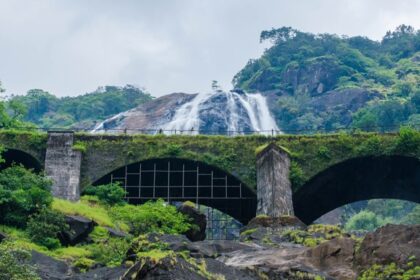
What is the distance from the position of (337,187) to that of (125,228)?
14122mm

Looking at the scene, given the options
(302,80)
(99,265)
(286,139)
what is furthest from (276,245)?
(302,80)

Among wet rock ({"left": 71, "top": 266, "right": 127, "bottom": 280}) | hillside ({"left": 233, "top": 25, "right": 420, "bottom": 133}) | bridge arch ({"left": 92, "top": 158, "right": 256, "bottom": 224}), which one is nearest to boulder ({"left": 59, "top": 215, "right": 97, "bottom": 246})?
wet rock ({"left": 71, "top": 266, "right": 127, "bottom": 280})

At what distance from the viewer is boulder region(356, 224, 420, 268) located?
1583 centimetres

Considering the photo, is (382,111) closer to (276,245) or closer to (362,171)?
(362,171)

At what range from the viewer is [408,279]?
1499 cm

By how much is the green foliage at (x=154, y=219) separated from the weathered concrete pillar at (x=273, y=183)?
5.21 metres

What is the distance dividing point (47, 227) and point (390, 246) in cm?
1410

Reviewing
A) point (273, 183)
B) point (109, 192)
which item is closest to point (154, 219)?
point (109, 192)

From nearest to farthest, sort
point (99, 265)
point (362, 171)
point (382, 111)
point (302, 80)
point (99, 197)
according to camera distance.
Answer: point (99, 265) → point (99, 197) → point (362, 171) → point (382, 111) → point (302, 80)

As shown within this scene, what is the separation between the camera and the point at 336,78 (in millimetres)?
102312

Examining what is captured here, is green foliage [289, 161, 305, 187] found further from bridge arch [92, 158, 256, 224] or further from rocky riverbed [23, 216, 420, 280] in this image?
rocky riverbed [23, 216, 420, 280]

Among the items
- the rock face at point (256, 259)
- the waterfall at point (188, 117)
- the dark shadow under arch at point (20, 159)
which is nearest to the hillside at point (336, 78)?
the waterfall at point (188, 117)

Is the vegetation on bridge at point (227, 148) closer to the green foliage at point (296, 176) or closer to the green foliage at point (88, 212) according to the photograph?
the green foliage at point (296, 176)

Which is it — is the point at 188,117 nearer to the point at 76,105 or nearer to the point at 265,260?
the point at 76,105
